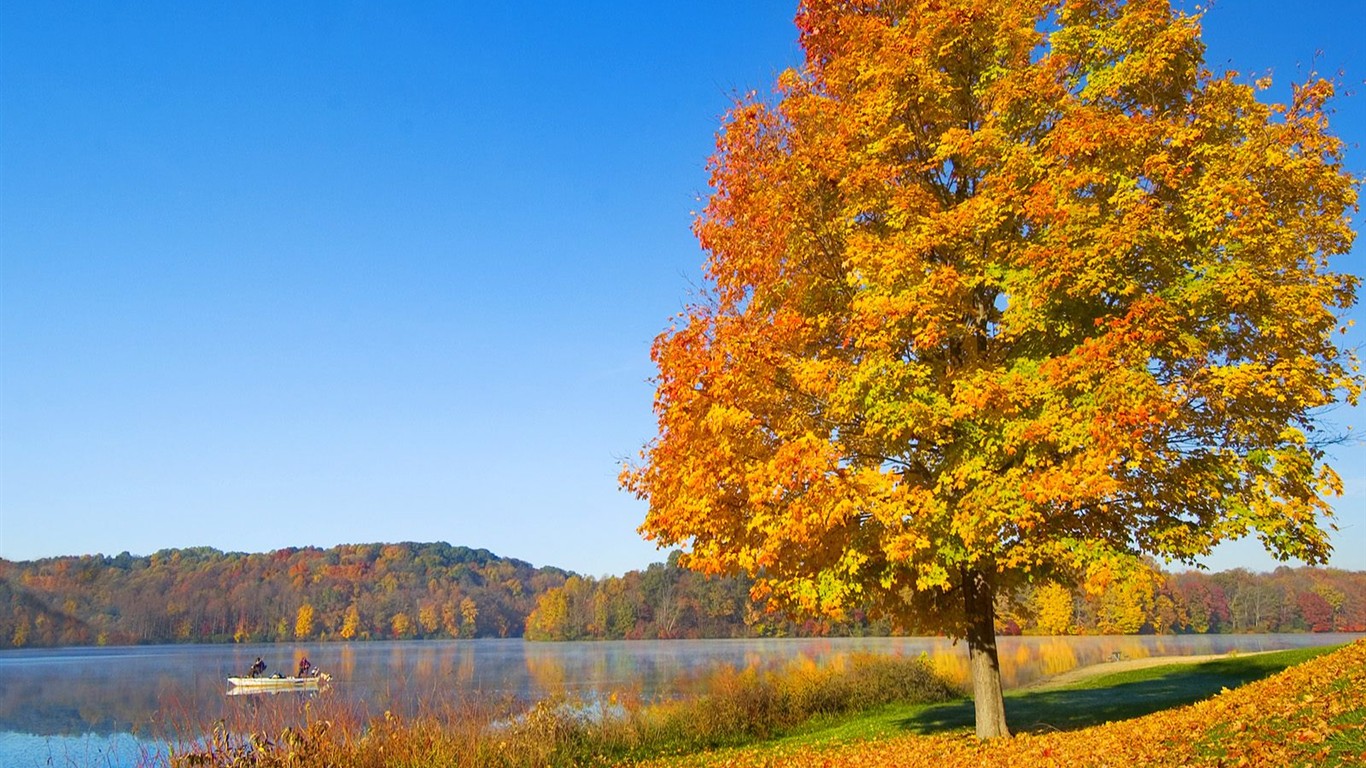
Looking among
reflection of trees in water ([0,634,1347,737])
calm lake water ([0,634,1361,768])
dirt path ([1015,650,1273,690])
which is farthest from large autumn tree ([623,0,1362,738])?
dirt path ([1015,650,1273,690])

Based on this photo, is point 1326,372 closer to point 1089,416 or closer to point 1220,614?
point 1089,416

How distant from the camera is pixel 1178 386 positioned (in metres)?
11.3

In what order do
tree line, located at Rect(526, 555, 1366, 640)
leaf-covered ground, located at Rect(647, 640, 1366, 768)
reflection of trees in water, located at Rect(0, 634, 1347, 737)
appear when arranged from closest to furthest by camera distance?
leaf-covered ground, located at Rect(647, 640, 1366, 768)
reflection of trees in water, located at Rect(0, 634, 1347, 737)
tree line, located at Rect(526, 555, 1366, 640)

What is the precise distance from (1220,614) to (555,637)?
91.0 metres

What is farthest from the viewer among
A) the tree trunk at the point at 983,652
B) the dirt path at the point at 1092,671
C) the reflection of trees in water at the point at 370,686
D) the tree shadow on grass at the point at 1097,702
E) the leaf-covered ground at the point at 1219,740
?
the dirt path at the point at 1092,671

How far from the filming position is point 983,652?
1437 cm

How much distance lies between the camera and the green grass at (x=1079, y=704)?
18922 mm

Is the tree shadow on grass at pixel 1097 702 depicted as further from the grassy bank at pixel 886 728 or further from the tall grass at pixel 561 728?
the tall grass at pixel 561 728

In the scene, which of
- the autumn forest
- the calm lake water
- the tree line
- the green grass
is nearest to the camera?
the green grass

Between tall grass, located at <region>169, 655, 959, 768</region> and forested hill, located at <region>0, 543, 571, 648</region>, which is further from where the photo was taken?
forested hill, located at <region>0, 543, 571, 648</region>

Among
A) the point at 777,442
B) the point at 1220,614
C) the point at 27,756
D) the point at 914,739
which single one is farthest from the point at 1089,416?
the point at 1220,614

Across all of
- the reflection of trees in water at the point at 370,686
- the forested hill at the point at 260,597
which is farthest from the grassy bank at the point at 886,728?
the forested hill at the point at 260,597

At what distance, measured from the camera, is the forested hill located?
5276 inches

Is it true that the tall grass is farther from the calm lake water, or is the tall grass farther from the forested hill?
the forested hill
